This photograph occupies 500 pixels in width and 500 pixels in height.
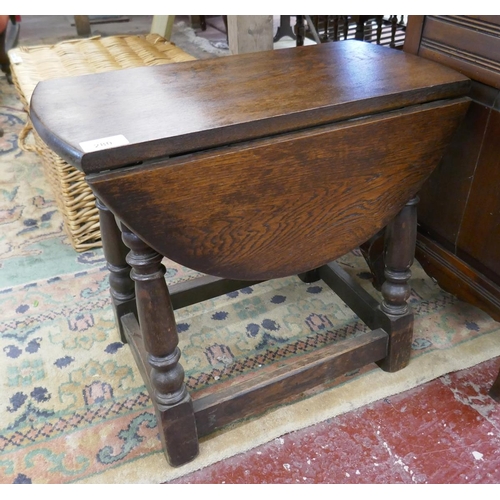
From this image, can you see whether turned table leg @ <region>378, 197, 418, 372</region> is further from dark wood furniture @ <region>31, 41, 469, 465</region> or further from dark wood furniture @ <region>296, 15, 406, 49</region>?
dark wood furniture @ <region>296, 15, 406, 49</region>

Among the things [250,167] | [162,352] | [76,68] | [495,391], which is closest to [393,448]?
[495,391]

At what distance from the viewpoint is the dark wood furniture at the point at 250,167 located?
2.76 ft

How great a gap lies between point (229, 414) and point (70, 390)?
1.40ft

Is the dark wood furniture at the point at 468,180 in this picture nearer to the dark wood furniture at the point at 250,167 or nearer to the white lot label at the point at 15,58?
the dark wood furniture at the point at 250,167

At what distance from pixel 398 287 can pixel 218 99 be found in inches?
23.4

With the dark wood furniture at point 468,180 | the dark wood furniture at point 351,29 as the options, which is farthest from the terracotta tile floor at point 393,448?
the dark wood furniture at point 351,29

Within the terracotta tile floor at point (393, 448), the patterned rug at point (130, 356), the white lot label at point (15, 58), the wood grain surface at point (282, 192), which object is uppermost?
the wood grain surface at point (282, 192)

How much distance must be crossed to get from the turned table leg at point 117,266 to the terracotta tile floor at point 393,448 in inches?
18.3

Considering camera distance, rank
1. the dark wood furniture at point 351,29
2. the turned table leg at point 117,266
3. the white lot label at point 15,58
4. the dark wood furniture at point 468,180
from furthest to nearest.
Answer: the dark wood furniture at point 351,29 < the white lot label at point 15,58 < the turned table leg at point 117,266 < the dark wood furniture at point 468,180

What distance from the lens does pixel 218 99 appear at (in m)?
0.98

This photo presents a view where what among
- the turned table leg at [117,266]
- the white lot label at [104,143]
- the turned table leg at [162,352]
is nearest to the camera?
the white lot label at [104,143]

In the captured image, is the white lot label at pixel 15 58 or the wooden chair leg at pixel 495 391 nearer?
the wooden chair leg at pixel 495 391

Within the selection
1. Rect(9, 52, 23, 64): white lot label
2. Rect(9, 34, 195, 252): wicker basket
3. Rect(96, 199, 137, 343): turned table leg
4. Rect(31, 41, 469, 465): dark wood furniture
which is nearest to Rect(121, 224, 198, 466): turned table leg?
Rect(31, 41, 469, 465): dark wood furniture

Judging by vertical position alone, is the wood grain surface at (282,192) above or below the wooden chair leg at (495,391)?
above
